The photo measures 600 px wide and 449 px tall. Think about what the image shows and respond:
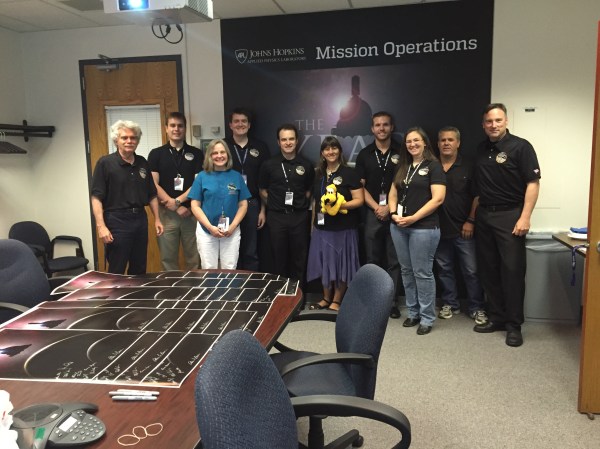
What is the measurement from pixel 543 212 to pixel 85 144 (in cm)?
444

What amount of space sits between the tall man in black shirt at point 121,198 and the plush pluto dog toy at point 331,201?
1.42m

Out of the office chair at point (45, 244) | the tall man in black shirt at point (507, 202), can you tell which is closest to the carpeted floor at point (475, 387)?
the tall man in black shirt at point (507, 202)

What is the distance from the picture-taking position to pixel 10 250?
261 cm

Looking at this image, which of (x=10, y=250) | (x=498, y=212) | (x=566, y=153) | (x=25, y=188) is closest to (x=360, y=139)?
(x=498, y=212)

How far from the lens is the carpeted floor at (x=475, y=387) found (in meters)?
2.33

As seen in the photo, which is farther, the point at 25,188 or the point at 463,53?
the point at 25,188

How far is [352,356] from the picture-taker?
165cm

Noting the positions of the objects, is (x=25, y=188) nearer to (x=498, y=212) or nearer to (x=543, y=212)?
(x=498, y=212)

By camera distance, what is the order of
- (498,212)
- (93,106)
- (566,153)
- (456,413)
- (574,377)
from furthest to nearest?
(93,106) → (566,153) → (498,212) → (574,377) → (456,413)

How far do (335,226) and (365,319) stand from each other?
2381 mm

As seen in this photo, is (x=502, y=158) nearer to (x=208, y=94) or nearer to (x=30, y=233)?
(x=208, y=94)

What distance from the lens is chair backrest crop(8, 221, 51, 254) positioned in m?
4.82

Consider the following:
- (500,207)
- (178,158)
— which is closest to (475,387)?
(500,207)

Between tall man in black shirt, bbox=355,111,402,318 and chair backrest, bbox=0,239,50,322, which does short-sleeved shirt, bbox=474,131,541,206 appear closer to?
tall man in black shirt, bbox=355,111,402,318
